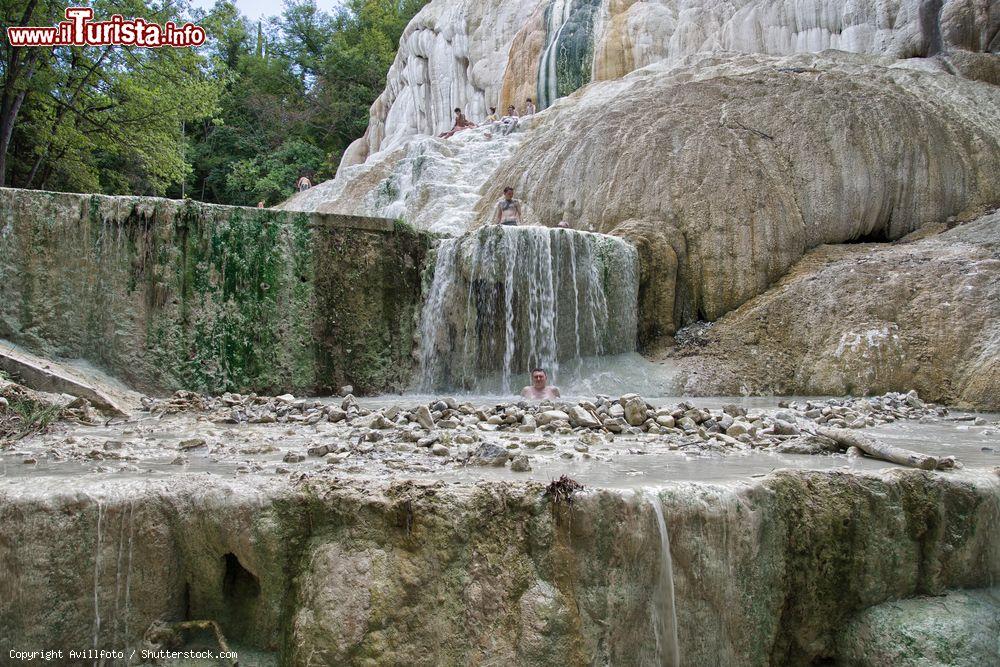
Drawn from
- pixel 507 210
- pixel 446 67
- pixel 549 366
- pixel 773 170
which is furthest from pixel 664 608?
pixel 446 67

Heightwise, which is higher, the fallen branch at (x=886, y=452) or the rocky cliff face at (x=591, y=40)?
the rocky cliff face at (x=591, y=40)

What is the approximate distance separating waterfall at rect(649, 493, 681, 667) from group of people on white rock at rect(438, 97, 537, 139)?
1536cm

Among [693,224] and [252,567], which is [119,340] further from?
[693,224]

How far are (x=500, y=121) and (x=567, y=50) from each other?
9.37 feet

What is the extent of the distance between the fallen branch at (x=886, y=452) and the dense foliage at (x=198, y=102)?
43.9 feet

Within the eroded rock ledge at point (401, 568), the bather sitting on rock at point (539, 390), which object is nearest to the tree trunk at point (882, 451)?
the eroded rock ledge at point (401, 568)

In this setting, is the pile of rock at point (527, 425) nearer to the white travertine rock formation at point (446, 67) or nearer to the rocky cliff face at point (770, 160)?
the rocky cliff face at point (770, 160)

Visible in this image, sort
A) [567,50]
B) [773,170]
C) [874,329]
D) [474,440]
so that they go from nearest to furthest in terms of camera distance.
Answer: [474,440], [874,329], [773,170], [567,50]

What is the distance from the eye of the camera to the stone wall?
24.0 feet

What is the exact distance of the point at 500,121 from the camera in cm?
1869

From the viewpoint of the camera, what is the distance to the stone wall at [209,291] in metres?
7.33

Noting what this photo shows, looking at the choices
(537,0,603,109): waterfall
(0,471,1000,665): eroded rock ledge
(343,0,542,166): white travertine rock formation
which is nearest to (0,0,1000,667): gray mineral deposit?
(0,471,1000,665): eroded rock ledge

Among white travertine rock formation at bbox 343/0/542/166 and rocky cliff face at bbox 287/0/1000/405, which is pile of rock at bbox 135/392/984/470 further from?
white travertine rock formation at bbox 343/0/542/166

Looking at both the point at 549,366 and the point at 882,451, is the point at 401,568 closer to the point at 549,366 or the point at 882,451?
the point at 882,451
